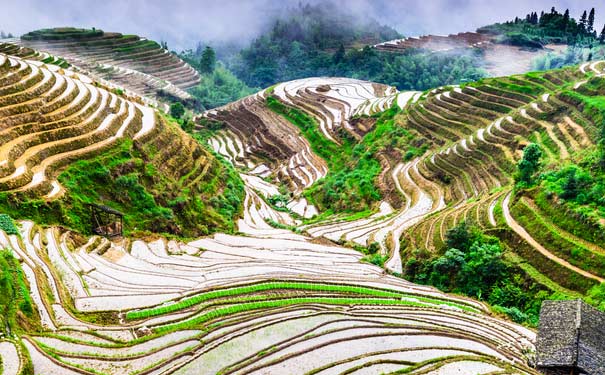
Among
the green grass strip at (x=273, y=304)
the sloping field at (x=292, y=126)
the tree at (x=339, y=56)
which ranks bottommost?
the green grass strip at (x=273, y=304)

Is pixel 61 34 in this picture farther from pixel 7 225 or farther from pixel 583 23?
pixel 583 23

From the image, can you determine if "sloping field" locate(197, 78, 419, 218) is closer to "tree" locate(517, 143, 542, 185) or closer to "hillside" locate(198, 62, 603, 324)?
"hillside" locate(198, 62, 603, 324)

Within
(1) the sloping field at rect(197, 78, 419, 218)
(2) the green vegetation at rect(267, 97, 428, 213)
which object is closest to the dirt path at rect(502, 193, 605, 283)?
(2) the green vegetation at rect(267, 97, 428, 213)

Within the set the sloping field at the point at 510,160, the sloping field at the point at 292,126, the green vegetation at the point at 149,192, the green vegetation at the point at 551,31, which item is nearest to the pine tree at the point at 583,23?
the green vegetation at the point at 551,31

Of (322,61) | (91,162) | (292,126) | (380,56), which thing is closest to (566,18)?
(380,56)

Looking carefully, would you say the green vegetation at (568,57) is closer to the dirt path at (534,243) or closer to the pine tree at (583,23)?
the pine tree at (583,23)

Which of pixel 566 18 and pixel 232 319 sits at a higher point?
pixel 566 18

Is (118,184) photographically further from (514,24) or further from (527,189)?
(514,24)
